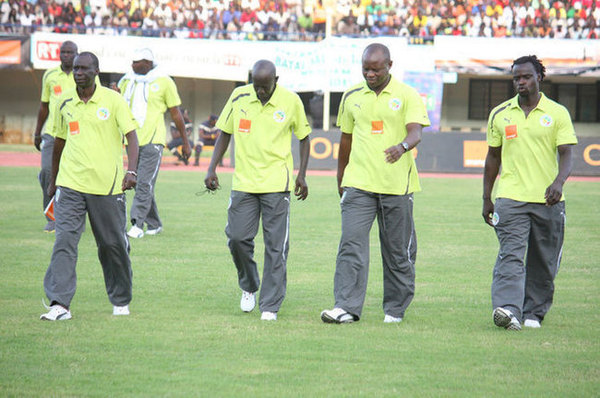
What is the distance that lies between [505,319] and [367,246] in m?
1.20

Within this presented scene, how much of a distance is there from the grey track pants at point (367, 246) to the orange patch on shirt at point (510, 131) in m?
0.89

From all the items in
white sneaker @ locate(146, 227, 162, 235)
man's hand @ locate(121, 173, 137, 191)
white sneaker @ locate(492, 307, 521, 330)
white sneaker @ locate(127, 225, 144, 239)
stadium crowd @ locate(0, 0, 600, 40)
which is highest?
stadium crowd @ locate(0, 0, 600, 40)

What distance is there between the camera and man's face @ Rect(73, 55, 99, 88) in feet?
24.2

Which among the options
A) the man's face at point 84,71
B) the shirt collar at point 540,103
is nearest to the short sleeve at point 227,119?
the man's face at point 84,71

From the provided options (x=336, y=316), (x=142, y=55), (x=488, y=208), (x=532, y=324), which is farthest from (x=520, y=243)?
(x=142, y=55)

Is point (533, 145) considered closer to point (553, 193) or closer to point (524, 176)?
point (524, 176)

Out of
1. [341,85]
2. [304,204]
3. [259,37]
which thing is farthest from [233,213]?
[259,37]

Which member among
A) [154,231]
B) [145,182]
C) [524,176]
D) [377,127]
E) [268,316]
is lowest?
[154,231]

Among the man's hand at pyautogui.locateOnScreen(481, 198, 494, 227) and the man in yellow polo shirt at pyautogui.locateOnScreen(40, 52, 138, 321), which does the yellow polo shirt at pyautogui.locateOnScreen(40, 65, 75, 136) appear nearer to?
the man in yellow polo shirt at pyautogui.locateOnScreen(40, 52, 138, 321)

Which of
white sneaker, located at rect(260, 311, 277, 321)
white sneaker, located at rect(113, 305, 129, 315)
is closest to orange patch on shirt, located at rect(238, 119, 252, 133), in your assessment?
white sneaker, located at rect(260, 311, 277, 321)

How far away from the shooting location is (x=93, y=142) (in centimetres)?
745

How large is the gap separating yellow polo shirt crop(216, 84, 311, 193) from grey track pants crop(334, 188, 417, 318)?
0.61 metres

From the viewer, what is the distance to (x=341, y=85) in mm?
30703

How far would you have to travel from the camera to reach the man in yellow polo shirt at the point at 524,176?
7355 millimetres
